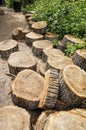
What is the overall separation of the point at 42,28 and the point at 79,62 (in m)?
2.91

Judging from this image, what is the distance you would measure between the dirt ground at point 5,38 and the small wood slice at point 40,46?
25 cm

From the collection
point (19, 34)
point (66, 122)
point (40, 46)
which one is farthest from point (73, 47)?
point (66, 122)

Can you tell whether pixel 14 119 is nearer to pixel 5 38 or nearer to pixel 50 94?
pixel 50 94

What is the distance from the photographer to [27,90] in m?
4.37

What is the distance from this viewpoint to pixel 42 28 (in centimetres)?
764

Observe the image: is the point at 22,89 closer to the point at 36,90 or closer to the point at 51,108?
the point at 36,90

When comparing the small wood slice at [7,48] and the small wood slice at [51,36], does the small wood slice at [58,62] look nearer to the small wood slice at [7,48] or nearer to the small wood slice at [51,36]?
the small wood slice at [7,48]

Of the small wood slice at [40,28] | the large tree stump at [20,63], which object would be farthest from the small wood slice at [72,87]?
the small wood slice at [40,28]

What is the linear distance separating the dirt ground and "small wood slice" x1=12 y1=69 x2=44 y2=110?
0.35 meters

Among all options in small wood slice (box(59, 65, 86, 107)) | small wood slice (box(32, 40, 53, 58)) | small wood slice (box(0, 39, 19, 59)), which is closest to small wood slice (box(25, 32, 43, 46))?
small wood slice (box(32, 40, 53, 58))

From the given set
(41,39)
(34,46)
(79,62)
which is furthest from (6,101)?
(41,39)

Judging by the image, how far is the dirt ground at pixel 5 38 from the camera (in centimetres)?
485

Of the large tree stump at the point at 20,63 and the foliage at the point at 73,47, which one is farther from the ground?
the foliage at the point at 73,47

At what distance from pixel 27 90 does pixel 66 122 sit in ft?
4.21
